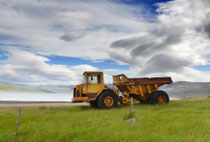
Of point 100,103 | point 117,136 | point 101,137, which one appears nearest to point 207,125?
point 117,136

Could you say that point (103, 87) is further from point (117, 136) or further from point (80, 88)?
point (117, 136)

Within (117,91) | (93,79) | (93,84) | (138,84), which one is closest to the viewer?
(93,84)

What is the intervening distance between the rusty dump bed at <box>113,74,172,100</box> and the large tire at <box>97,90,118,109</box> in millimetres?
Answer: 1789

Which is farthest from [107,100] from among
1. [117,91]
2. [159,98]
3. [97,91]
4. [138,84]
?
[159,98]

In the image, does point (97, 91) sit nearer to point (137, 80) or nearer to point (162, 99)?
point (137, 80)

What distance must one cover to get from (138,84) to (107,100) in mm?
3463

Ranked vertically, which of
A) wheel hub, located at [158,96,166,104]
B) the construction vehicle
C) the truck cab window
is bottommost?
wheel hub, located at [158,96,166,104]

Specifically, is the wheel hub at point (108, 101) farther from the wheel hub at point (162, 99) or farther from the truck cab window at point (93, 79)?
the wheel hub at point (162, 99)

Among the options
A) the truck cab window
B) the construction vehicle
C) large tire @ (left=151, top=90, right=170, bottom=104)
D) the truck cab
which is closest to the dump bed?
the construction vehicle

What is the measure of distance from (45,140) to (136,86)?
10.9m

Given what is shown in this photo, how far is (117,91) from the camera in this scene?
13.3m

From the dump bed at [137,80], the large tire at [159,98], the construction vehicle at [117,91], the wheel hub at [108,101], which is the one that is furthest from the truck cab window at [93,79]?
the large tire at [159,98]

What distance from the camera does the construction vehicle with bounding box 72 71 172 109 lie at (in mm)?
11977

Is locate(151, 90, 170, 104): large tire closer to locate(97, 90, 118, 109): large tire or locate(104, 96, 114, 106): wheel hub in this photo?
locate(97, 90, 118, 109): large tire
